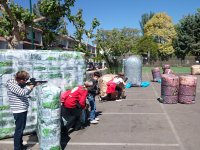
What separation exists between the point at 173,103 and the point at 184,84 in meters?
0.90

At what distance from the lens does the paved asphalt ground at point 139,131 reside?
7461 millimetres

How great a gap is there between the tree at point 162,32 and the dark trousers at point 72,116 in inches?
2640

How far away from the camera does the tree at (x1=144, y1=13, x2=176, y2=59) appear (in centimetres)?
7436

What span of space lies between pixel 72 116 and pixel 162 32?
70.1m

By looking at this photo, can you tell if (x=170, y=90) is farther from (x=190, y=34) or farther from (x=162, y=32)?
(x=162, y=32)

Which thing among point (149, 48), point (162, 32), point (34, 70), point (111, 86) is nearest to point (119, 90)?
point (111, 86)

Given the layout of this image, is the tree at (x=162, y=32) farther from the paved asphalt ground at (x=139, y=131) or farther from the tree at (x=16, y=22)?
the paved asphalt ground at (x=139, y=131)

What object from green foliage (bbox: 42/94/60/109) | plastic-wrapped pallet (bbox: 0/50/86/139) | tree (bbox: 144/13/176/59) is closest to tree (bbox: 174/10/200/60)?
tree (bbox: 144/13/176/59)

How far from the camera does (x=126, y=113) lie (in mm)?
11477

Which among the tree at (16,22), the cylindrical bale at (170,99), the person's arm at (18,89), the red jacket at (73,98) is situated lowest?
the cylindrical bale at (170,99)

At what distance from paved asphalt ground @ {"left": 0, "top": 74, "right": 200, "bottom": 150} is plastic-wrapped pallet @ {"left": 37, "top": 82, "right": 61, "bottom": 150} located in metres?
0.77

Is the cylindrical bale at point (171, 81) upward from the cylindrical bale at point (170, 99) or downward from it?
upward

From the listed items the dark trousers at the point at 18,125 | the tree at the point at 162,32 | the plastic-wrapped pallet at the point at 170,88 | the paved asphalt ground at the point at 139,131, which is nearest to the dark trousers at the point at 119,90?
the paved asphalt ground at the point at 139,131

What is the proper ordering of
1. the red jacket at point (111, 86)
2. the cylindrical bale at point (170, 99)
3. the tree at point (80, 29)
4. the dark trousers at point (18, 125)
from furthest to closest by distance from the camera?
the tree at point (80, 29)
the red jacket at point (111, 86)
the cylindrical bale at point (170, 99)
the dark trousers at point (18, 125)
